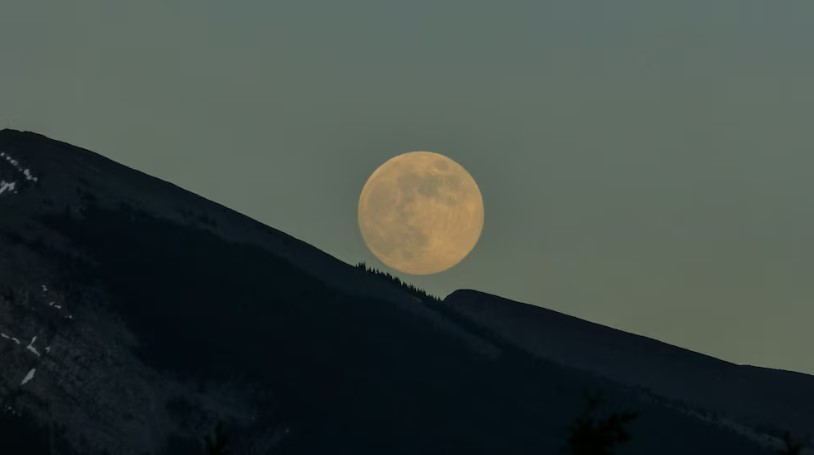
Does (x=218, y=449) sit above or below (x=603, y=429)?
below

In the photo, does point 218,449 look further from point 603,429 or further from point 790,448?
point 790,448

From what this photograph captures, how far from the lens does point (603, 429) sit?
65500 mm

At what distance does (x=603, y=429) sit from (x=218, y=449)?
53.6ft

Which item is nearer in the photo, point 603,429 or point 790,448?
point 603,429

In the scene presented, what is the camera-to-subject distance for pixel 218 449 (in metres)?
71.6

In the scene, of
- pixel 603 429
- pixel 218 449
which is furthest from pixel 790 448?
pixel 218 449

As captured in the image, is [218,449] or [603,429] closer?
[603,429]

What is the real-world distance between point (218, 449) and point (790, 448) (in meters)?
23.4

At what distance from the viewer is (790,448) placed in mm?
71500

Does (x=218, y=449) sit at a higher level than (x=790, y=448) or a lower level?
lower
